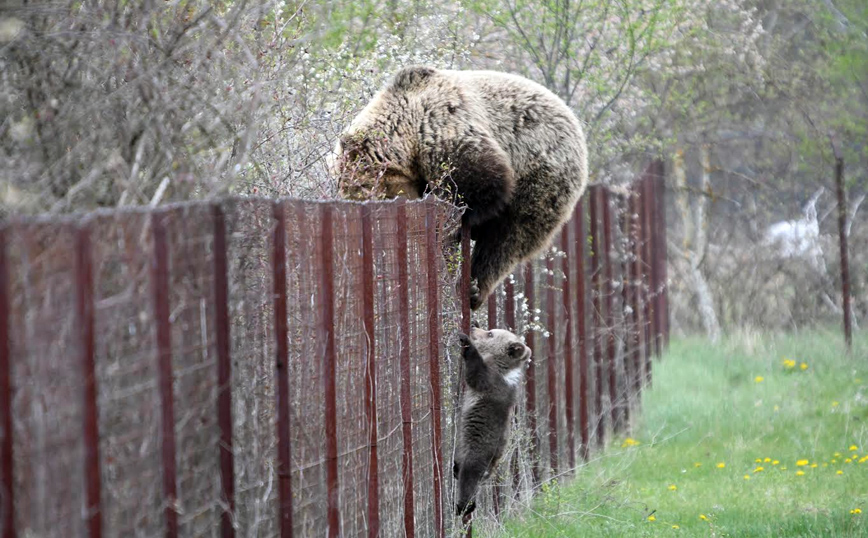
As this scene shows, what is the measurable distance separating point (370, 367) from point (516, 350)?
8.26 ft

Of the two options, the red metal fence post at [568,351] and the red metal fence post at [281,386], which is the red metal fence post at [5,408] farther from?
the red metal fence post at [568,351]

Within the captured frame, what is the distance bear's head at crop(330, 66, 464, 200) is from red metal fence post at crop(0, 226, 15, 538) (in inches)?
154

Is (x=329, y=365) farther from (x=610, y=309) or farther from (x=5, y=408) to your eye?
(x=610, y=309)

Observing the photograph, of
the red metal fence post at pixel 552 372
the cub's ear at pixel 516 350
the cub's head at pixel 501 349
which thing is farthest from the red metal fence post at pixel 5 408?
the red metal fence post at pixel 552 372

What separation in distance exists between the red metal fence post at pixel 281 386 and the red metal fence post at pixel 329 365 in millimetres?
389

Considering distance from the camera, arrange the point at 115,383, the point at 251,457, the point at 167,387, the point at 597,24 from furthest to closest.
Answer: the point at 597,24 → the point at 251,457 → the point at 167,387 → the point at 115,383

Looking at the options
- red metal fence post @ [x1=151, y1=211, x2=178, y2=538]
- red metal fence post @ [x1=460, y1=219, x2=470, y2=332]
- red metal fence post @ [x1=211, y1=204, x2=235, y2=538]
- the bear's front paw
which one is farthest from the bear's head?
red metal fence post @ [x1=151, y1=211, x2=178, y2=538]

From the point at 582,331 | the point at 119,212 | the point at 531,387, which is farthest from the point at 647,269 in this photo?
the point at 119,212

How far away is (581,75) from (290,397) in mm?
8310

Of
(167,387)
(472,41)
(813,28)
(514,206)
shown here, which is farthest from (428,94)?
(813,28)

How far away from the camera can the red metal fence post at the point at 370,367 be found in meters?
4.40

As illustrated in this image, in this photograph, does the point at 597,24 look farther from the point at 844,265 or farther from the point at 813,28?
the point at 813,28

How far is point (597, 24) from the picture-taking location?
1232 centimetres

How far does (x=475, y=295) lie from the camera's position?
6848mm
